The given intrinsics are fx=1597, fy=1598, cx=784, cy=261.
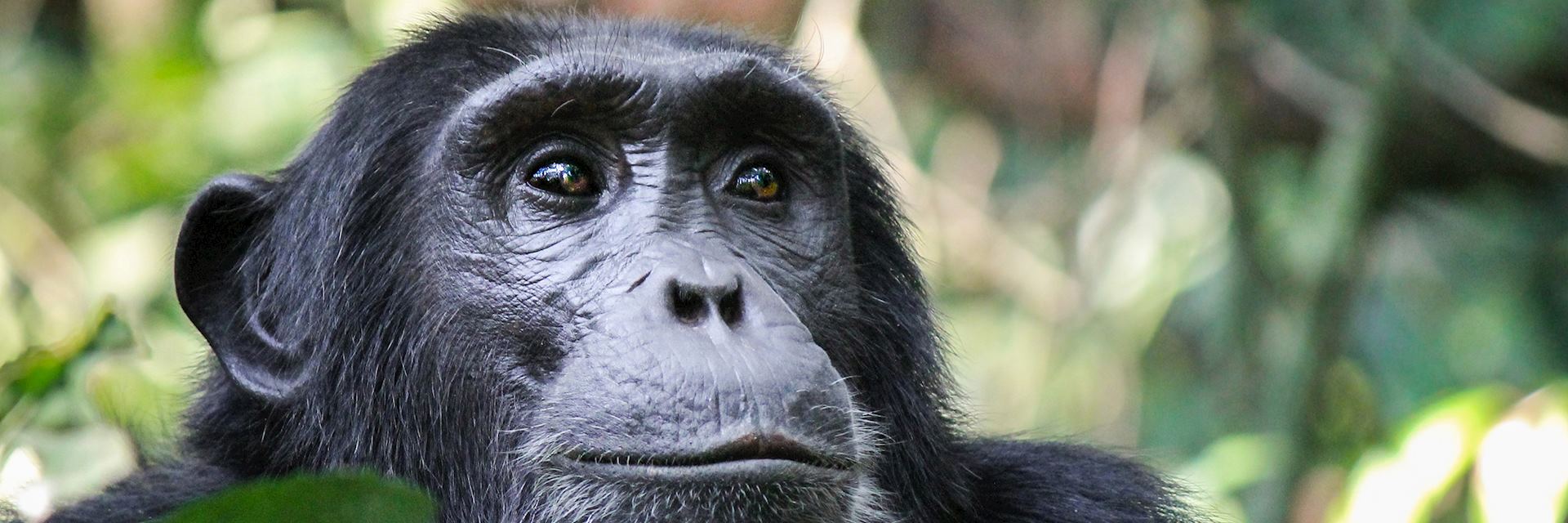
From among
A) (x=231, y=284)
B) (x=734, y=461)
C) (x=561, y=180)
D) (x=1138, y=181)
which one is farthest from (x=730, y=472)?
(x=1138, y=181)

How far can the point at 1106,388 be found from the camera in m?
8.84

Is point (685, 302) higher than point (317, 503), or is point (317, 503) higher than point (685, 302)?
point (685, 302)

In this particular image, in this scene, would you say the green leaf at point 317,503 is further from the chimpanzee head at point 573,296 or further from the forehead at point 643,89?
the forehead at point 643,89

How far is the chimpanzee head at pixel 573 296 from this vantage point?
3.12 metres

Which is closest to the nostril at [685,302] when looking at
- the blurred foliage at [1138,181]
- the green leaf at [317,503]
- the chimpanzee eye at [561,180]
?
the chimpanzee eye at [561,180]

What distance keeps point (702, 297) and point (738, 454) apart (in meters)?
0.33

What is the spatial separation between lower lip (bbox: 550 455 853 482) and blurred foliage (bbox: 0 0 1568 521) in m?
3.23

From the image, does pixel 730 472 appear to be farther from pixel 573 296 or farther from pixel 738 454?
pixel 573 296

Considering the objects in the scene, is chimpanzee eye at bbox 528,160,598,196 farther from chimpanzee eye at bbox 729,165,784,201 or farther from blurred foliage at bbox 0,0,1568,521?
blurred foliage at bbox 0,0,1568,521

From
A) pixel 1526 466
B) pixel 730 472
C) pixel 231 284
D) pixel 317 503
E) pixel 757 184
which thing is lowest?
pixel 317 503

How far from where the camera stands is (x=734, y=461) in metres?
3.07

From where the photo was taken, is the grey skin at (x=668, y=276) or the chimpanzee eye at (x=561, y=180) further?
the chimpanzee eye at (x=561, y=180)

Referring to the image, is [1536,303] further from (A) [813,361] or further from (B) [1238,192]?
(A) [813,361]

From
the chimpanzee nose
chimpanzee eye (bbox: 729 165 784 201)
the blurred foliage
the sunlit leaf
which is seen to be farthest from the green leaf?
the blurred foliage
